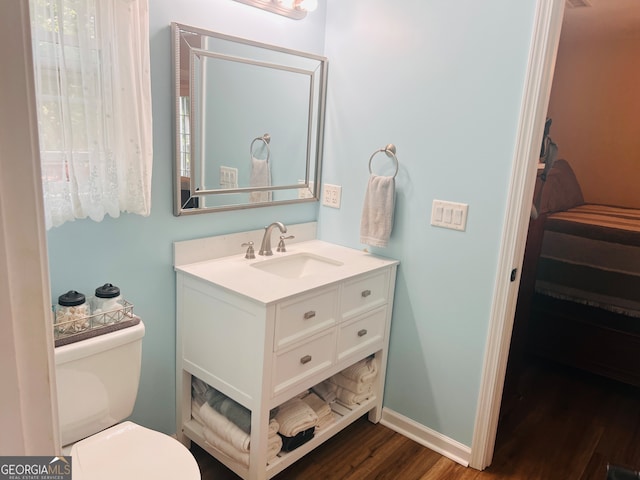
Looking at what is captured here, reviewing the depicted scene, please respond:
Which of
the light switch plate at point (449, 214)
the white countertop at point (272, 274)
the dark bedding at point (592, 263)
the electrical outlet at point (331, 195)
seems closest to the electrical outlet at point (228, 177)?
the white countertop at point (272, 274)

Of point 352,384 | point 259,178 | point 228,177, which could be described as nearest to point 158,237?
point 228,177

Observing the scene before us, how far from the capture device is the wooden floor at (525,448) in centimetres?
207

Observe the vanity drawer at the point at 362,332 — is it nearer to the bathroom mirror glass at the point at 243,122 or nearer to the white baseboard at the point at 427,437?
the white baseboard at the point at 427,437

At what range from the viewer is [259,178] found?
2.24 m

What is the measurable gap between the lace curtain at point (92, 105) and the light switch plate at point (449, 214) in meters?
1.23

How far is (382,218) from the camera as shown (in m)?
2.20

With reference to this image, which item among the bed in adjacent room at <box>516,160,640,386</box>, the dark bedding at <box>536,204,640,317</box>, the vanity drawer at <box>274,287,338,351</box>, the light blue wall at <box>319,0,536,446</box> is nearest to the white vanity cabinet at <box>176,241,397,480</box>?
the vanity drawer at <box>274,287,338,351</box>

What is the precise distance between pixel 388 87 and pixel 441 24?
347mm

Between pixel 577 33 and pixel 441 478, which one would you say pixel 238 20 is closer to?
pixel 441 478

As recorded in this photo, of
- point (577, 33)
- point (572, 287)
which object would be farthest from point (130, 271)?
point (577, 33)

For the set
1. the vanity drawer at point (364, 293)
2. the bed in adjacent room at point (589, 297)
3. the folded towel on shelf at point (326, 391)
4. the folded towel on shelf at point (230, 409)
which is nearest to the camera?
the folded towel on shelf at point (230, 409)

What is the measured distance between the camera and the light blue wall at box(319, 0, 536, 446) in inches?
75.2

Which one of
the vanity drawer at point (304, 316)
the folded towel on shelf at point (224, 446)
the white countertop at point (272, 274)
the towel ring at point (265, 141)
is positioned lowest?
the folded towel on shelf at point (224, 446)

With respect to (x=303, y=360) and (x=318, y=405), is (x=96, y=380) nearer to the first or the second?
(x=303, y=360)
